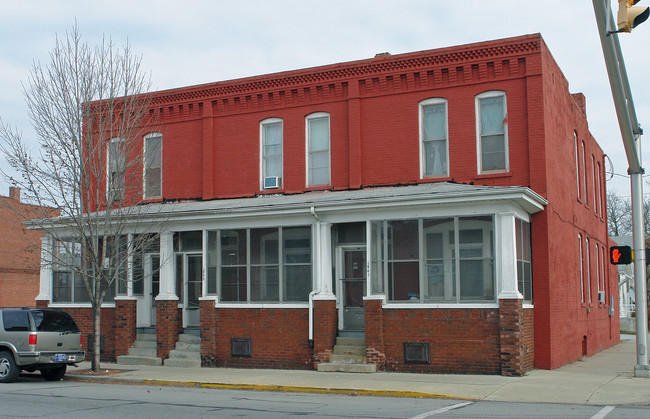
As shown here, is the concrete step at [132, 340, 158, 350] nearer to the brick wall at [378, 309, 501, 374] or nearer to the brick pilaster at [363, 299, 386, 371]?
the brick pilaster at [363, 299, 386, 371]

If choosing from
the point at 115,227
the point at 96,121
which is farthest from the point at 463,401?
the point at 96,121

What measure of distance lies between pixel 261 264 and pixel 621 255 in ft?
28.5

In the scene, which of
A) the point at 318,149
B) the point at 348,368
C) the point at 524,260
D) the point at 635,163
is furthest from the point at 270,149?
the point at 635,163

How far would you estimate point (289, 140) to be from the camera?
20.9 meters

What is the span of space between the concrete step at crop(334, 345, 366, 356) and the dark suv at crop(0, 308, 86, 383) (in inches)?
238

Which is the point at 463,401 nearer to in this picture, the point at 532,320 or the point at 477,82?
the point at 532,320

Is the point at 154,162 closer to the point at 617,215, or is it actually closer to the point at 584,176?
the point at 584,176

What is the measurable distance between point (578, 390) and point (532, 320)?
3.47 m

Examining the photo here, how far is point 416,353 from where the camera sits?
1647 cm

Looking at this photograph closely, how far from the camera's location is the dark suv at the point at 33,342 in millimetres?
15781

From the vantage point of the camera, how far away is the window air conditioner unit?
2080 centimetres

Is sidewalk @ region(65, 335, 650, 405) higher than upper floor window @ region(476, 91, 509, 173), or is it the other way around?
upper floor window @ region(476, 91, 509, 173)

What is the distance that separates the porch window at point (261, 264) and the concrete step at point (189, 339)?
1.32 metres

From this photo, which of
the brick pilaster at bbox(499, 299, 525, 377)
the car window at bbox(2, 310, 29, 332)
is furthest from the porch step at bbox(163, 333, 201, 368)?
the brick pilaster at bbox(499, 299, 525, 377)
